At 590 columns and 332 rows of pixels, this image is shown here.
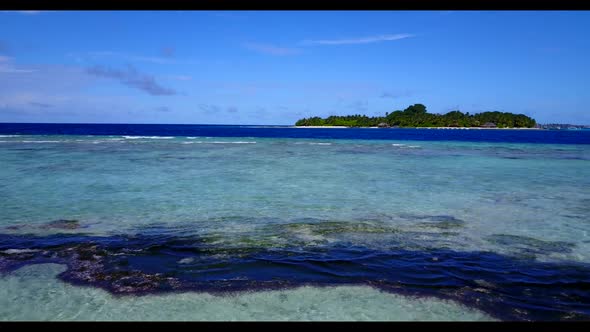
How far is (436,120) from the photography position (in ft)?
465

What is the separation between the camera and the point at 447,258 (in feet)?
17.4

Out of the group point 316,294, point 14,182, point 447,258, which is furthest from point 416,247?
point 14,182

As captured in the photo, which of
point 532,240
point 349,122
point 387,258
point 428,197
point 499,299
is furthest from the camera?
point 349,122

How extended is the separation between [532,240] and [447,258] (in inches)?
75.4

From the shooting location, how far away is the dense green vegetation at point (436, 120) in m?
139

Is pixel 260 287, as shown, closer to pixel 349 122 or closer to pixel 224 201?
pixel 224 201

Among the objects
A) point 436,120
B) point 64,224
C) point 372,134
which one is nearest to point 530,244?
point 64,224

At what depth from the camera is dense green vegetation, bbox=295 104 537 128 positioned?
13900 centimetres

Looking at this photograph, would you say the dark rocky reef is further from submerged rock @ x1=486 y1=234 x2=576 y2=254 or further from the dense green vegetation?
the dense green vegetation

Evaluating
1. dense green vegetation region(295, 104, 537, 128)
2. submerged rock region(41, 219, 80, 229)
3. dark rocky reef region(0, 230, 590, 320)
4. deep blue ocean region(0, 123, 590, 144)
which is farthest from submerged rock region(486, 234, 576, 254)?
dense green vegetation region(295, 104, 537, 128)

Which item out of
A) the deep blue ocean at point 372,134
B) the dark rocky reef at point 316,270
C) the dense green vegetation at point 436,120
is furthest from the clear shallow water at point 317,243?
the dense green vegetation at point 436,120

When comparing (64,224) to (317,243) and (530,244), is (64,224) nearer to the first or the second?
(317,243)

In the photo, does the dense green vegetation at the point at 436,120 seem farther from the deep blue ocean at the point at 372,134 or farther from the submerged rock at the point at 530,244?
the submerged rock at the point at 530,244
